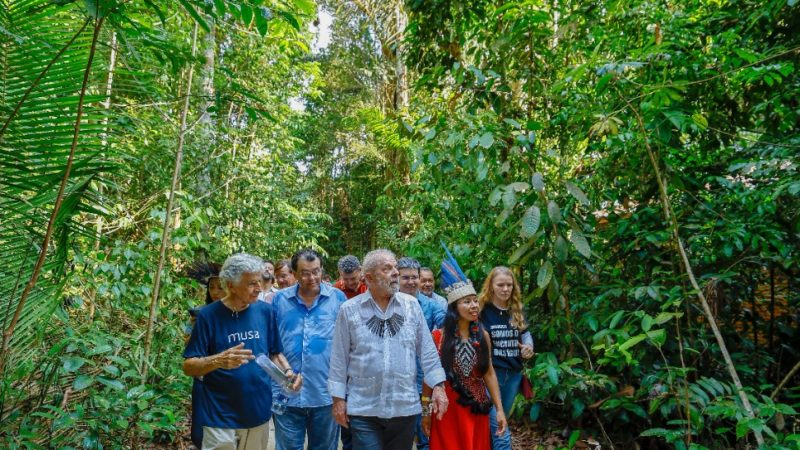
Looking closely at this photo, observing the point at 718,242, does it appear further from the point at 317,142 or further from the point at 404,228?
the point at 317,142

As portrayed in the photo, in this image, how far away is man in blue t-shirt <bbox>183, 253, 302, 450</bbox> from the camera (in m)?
3.82

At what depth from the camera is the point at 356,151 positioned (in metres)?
19.8

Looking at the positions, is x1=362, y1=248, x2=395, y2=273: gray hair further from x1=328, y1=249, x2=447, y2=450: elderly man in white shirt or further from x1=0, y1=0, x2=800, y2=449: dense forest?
x1=0, y1=0, x2=800, y2=449: dense forest

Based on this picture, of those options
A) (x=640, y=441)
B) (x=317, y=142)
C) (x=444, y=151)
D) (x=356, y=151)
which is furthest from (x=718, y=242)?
(x=317, y=142)

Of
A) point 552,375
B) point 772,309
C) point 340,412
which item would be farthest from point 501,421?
point 772,309

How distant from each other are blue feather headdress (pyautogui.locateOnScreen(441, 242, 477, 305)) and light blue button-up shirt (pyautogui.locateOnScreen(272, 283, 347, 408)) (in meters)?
0.86

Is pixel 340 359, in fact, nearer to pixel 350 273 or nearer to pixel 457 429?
pixel 457 429

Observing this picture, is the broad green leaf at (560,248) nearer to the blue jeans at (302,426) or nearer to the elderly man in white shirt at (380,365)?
the elderly man in white shirt at (380,365)

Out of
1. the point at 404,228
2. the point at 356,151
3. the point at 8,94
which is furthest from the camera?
the point at 356,151

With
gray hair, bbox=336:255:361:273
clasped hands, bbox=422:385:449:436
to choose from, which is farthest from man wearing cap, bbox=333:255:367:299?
clasped hands, bbox=422:385:449:436

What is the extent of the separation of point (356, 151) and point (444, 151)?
46.1ft

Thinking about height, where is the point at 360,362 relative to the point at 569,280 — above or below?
below

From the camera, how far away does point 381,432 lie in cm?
385

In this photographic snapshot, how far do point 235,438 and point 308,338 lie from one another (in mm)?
938
